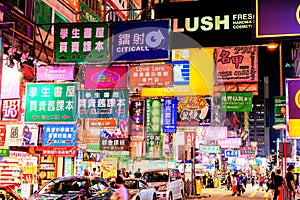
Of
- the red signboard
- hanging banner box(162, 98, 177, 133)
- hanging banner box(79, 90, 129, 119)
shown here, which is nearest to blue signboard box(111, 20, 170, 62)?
hanging banner box(79, 90, 129, 119)

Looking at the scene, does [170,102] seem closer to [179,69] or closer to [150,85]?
[179,69]

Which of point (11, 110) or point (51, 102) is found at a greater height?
point (51, 102)

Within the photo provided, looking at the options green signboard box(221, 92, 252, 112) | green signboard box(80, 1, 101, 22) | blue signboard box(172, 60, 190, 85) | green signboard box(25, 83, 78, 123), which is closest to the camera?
green signboard box(25, 83, 78, 123)

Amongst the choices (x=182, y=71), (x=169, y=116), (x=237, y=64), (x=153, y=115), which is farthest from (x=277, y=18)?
(x=153, y=115)

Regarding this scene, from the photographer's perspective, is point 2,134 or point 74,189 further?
point 2,134

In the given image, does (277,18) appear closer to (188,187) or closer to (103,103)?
(103,103)

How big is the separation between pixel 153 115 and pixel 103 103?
710 cm

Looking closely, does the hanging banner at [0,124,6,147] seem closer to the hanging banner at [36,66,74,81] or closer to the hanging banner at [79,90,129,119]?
the hanging banner at [36,66,74,81]

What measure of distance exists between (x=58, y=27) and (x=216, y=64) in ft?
23.1

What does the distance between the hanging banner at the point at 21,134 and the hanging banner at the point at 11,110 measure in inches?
62.3

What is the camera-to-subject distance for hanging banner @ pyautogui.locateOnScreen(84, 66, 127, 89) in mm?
17844

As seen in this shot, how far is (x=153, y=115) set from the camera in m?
25.6

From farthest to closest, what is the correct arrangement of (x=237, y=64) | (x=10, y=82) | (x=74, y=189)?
(x=237, y=64) < (x=10, y=82) < (x=74, y=189)

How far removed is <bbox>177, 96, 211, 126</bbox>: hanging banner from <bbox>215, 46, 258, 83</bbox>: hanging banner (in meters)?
4.59
